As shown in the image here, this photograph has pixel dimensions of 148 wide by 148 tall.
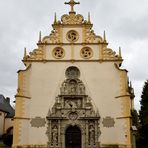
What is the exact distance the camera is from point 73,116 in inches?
1029

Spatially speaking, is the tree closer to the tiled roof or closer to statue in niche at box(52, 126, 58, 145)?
statue in niche at box(52, 126, 58, 145)

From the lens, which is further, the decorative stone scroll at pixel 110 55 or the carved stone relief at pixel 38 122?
the decorative stone scroll at pixel 110 55

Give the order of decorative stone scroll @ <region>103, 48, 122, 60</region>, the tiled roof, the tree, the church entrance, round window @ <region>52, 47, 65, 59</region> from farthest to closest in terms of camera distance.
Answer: the tiled roof
round window @ <region>52, 47, 65, 59</region>
decorative stone scroll @ <region>103, 48, 122, 60</region>
the church entrance
the tree

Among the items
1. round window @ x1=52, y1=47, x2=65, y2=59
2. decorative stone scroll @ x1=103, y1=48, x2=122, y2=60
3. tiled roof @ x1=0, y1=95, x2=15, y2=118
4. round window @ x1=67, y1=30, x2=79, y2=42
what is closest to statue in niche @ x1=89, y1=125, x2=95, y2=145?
decorative stone scroll @ x1=103, y1=48, x2=122, y2=60

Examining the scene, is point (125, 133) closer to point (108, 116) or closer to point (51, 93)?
point (108, 116)

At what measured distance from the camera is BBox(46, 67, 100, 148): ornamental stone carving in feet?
84.1

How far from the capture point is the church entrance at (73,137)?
25.9 meters

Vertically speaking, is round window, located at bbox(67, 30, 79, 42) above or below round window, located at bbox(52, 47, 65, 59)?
above

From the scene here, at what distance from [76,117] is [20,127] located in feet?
15.0

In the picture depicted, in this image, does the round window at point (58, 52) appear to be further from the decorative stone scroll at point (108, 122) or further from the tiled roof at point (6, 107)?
the tiled roof at point (6, 107)

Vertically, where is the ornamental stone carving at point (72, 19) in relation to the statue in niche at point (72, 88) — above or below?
above

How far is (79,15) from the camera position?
28422mm

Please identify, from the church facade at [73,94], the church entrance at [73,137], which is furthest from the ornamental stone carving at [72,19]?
the church entrance at [73,137]

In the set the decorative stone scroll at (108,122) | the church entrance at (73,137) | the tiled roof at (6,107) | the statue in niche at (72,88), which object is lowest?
the church entrance at (73,137)
